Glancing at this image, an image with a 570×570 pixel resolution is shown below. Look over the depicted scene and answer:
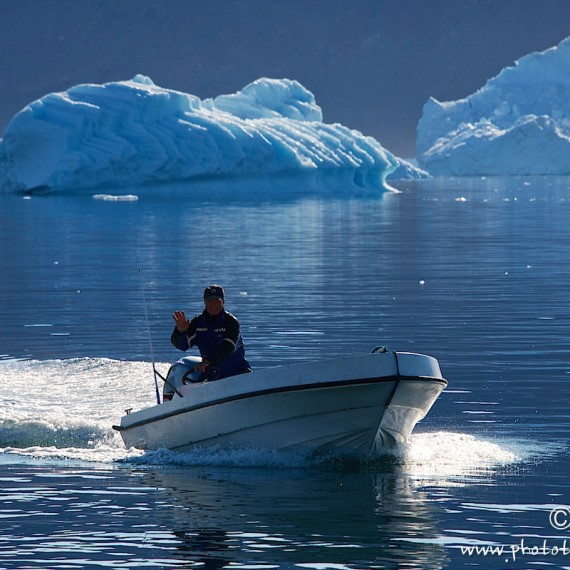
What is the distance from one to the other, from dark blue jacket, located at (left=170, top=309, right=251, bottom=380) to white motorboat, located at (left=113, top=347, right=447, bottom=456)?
1.02 feet

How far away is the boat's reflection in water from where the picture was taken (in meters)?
8.09

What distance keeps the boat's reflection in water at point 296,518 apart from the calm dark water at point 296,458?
0.02 meters

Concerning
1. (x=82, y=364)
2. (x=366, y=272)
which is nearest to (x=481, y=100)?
(x=366, y=272)

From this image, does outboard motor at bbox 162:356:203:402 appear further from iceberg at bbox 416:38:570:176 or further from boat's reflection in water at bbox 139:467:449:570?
iceberg at bbox 416:38:570:176

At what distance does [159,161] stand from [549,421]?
196 ft

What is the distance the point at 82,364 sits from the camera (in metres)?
15.7

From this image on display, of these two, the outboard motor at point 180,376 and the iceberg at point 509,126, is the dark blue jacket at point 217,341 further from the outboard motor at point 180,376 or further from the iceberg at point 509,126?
the iceberg at point 509,126

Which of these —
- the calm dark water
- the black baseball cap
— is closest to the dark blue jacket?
the black baseball cap

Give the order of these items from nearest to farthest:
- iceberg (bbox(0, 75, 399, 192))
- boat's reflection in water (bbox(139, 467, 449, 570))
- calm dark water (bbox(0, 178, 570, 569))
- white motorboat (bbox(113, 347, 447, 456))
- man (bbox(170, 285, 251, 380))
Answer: boat's reflection in water (bbox(139, 467, 449, 570)) < calm dark water (bbox(0, 178, 570, 569)) < white motorboat (bbox(113, 347, 447, 456)) < man (bbox(170, 285, 251, 380)) < iceberg (bbox(0, 75, 399, 192))

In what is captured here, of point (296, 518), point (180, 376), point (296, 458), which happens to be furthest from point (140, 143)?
point (296, 518)

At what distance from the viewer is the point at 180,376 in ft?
38.3

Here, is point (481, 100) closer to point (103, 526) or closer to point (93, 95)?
point (93, 95)

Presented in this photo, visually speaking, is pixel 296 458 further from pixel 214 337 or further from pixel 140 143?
pixel 140 143

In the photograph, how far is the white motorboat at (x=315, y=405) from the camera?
1027 centimetres
